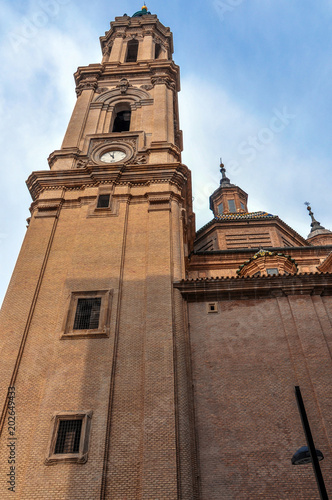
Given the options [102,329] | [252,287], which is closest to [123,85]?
[252,287]

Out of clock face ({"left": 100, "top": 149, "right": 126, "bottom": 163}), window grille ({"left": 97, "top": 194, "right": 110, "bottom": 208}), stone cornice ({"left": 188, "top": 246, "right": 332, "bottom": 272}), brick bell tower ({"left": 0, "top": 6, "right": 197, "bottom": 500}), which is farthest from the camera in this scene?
stone cornice ({"left": 188, "top": 246, "right": 332, "bottom": 272})

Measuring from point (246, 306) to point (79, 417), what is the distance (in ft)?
19.8

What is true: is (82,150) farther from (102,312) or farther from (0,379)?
(0,379)

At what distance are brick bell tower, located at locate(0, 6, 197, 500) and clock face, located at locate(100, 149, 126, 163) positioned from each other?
0.13 metres

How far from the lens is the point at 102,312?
13.3 m

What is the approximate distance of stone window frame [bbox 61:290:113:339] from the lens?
12.7m

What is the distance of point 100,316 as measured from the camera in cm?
1324

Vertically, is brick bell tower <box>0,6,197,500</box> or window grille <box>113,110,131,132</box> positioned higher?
window grille <box>113,110,131,132</box>

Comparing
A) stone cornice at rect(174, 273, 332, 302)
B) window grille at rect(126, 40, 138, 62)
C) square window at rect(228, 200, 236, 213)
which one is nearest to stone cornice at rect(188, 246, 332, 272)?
stone cornice at rect(174, 273, 332, 302)

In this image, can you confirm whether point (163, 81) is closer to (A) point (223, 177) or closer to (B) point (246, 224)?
(B) point (246, 224)

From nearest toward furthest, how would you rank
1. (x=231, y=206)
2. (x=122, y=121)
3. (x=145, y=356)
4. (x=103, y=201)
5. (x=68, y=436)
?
1. (x=68, y=436)
2. (x=145, y=356)
3. (x=103, y=201)
4. (x=122, y=121)
5. (x=231, y=206)

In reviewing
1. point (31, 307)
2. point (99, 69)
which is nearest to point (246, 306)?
point (31, 307)

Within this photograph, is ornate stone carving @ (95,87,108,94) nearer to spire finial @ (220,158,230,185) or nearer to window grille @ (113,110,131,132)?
window grille @ (113,110,131,132)

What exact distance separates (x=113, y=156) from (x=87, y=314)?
954cm
